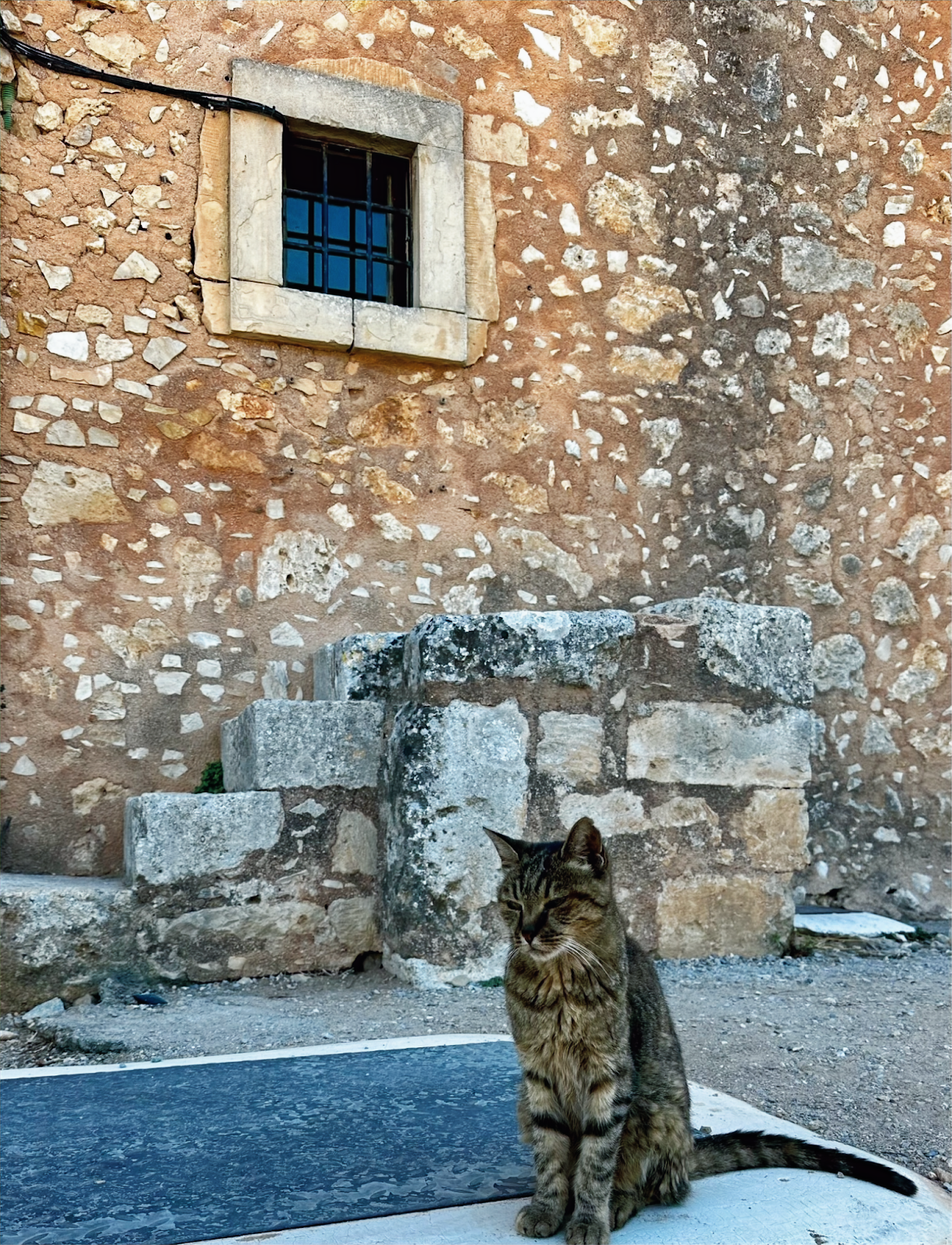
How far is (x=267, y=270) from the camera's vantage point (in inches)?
202

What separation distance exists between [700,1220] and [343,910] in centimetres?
257

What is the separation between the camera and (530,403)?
561 centimetres

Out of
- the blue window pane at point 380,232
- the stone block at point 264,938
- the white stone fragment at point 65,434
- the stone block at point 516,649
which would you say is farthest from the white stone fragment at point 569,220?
the stone block at point 264,938

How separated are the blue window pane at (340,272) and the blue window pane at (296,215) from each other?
19cm

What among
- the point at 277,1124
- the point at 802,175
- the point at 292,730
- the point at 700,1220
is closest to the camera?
the point at 700,1220

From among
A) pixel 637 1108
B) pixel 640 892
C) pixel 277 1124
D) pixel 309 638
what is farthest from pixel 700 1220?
pixel 309 638

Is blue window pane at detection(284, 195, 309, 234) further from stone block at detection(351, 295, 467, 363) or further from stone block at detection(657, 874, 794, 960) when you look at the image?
stone block at detection(657, 874, 794, 960)

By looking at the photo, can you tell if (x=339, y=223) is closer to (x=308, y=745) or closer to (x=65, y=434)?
(x=65, y=434)

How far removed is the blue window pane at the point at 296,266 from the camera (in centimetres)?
543

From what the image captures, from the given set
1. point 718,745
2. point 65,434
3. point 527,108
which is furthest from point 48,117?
point 718,745

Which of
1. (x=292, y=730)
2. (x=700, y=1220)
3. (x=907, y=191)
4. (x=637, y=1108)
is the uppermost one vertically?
(x=907, y=191)

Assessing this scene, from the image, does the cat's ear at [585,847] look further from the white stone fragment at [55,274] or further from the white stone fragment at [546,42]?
the white stone fragment at [546,42]

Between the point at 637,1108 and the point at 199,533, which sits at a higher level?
the point at 199,533

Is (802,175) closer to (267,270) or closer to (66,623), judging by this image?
(267,270)
